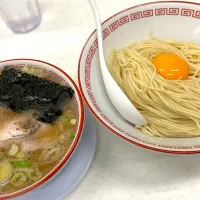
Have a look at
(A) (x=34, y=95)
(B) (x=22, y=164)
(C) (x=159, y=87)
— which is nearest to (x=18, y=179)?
(B) (x=22, y=164)

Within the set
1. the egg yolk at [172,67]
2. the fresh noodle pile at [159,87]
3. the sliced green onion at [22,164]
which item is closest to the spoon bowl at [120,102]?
the fresh noodle pile at [159,87]

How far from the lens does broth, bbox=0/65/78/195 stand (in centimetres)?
103

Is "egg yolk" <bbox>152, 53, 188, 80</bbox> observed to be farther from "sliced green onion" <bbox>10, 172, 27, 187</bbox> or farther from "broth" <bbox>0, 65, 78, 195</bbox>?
"sliced green onion" <bbox>10, 172, 27, 187</bbox>

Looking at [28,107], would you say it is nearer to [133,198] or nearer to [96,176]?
[96,176]

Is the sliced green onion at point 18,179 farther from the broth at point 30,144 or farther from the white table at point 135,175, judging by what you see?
the white table at point 135,175

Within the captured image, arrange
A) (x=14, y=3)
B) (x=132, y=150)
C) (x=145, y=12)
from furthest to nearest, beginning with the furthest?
(x=14, y=3), (x=145, y=12), (x=132, y=150)

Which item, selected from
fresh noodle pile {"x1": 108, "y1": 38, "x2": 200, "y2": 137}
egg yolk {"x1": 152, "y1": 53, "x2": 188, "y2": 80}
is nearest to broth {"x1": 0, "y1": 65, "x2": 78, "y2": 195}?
fresh noodle pile {"x1": 108, "y1": 38, "x2": 200, "y2": 137}

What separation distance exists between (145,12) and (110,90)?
42 cm

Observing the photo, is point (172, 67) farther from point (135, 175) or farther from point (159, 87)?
point (135, 175)

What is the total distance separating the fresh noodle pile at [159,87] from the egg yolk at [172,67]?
0.03 meters

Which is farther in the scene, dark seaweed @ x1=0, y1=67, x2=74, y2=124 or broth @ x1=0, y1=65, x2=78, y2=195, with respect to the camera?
dark seaweed @ x1=0, y1=67, x2=74, y2=124

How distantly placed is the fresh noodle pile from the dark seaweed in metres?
0.27

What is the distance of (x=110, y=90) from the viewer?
1.11m

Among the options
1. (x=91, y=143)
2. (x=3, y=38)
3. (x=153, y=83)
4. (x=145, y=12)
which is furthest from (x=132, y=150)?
(x=3, y=38)
